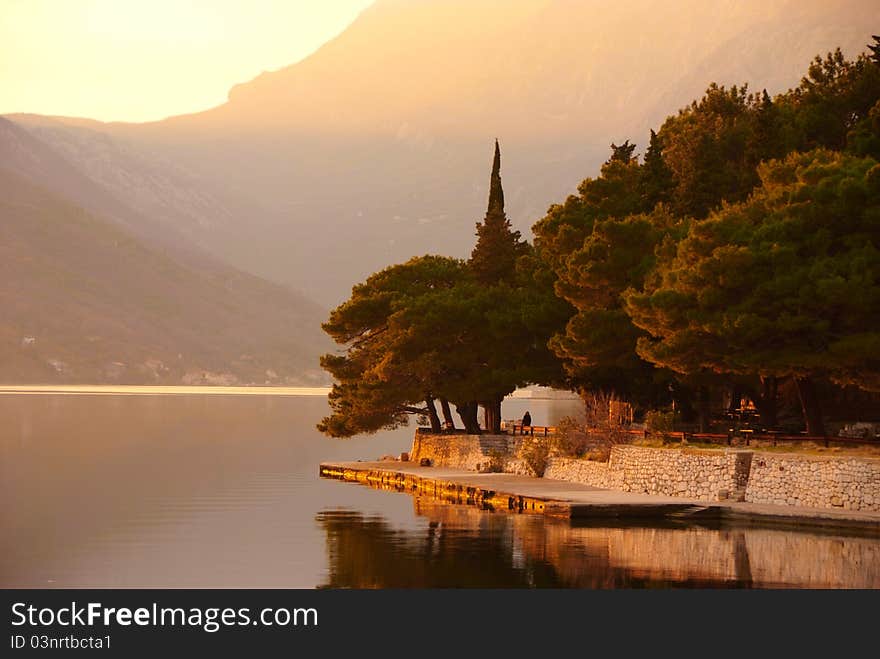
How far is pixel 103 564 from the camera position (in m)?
48.7

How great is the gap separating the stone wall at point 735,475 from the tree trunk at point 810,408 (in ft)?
13.1

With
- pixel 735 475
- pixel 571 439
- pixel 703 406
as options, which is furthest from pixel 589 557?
pixel 571 439

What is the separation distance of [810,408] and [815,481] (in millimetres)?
7220

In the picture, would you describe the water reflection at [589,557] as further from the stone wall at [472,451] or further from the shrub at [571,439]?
the stone wall at [472,451]

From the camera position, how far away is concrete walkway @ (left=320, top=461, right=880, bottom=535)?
5178cm

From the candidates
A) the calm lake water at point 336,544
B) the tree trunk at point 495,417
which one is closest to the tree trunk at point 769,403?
the calm lake water at point 336,544

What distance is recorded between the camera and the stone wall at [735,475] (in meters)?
52.6

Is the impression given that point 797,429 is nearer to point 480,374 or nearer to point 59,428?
point 480,374

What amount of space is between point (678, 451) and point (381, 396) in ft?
87.9

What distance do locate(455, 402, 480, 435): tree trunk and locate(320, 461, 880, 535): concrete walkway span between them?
6.59 metres

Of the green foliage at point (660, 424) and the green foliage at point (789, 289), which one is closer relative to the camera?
the green foliage at point (789, 289)

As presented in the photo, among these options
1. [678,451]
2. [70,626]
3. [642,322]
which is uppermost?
[642,322]

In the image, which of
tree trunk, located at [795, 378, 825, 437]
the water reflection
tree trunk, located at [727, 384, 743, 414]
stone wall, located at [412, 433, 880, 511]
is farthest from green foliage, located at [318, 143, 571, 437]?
the water reflection

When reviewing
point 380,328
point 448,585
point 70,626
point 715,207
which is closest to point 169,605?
point 70,626
